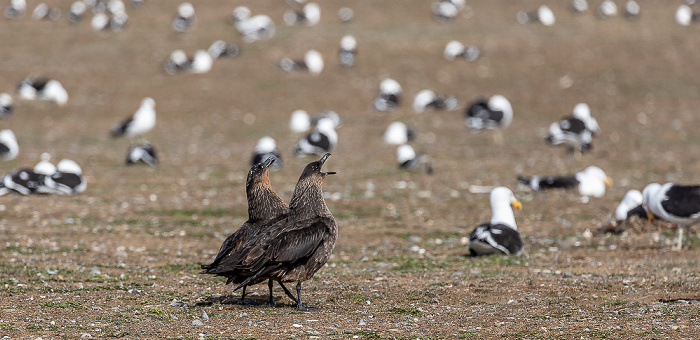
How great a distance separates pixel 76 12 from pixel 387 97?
61.2ft

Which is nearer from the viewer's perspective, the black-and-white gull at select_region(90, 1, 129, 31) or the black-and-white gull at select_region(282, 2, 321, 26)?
the black-and-white gull at select_region(90, 1, 129, 31)

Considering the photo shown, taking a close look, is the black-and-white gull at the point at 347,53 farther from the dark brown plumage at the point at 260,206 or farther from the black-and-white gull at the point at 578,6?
the dark brown plumage at the point at 260,206

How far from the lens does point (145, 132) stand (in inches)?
1208

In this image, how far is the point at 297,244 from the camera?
31.7 ft

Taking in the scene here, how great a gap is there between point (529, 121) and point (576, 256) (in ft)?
64.0

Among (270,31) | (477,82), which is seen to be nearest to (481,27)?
(477,82)

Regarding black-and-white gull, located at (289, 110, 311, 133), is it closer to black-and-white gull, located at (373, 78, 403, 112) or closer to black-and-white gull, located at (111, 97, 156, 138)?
black-and-white gull, located at (373, 78, 403, 112)

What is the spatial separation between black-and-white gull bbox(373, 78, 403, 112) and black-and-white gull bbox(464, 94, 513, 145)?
143 inches

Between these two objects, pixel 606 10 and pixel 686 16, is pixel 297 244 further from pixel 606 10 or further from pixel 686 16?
pixel 606 10

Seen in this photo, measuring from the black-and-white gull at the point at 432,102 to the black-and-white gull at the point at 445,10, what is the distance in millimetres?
10824

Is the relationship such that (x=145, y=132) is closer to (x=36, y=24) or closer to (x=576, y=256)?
(x=36, y=24)

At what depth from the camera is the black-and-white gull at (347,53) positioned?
125 feet

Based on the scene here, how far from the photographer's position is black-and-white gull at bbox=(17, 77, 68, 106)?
34250 mm

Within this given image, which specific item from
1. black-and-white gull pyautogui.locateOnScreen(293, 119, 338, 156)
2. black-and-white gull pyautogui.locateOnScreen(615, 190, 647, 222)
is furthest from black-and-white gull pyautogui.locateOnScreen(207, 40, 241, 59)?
black-and-white gull pyautogui.locateOnScreen(615, 190, 647, 222)
